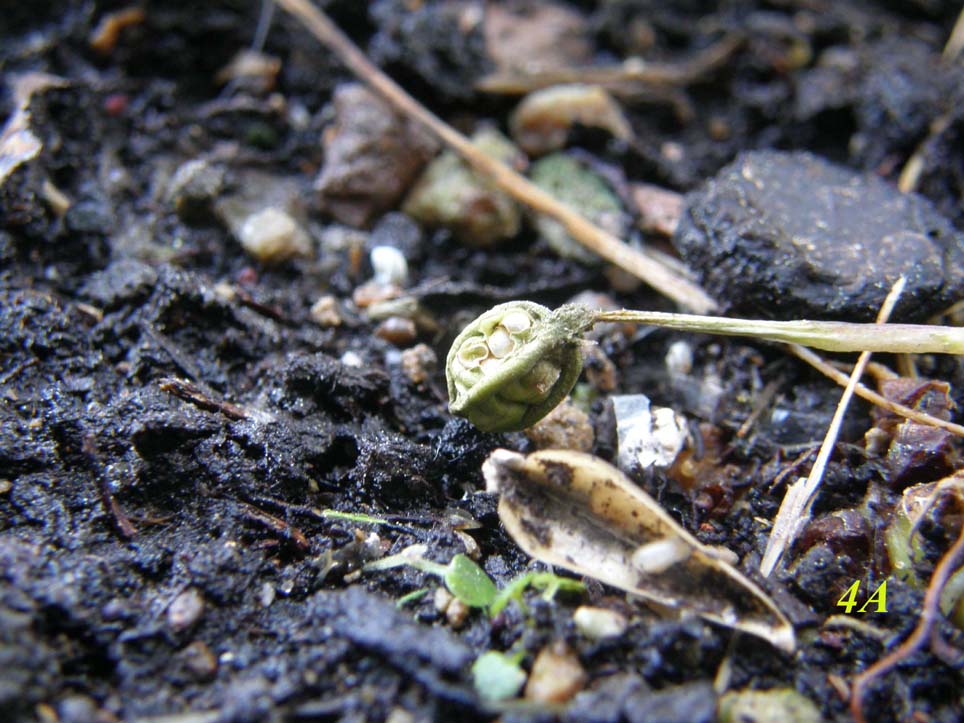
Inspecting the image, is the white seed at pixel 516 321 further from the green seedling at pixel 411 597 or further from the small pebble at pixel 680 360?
the small pebble at pixel 680 360

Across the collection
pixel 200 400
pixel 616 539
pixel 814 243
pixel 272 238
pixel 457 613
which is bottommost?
pixel 457 613

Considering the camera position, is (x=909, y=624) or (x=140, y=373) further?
(x=140, y=373)

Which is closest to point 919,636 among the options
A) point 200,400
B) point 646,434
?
point 646,434

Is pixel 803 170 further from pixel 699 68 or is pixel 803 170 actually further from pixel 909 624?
pixel 909 624

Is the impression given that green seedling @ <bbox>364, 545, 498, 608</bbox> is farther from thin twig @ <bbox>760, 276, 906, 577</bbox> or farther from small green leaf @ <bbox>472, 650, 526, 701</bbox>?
thin twig @ <bbox>760, 276, 906, 577</bbox>

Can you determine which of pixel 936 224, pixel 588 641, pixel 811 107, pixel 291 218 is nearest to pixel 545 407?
pixel 588 641

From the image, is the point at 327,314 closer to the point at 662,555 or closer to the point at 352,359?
the point at 352,359

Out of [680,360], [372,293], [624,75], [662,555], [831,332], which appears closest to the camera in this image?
[662,555]

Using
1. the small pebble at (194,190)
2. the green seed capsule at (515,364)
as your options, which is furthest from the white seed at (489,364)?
the small pebble at (194,190)
